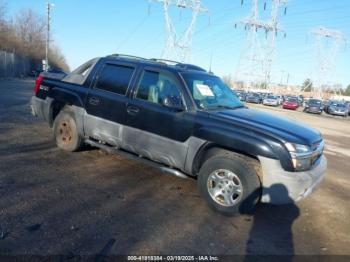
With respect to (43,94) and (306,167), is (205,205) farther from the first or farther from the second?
(43,94)

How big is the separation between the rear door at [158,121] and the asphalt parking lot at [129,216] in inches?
22.3

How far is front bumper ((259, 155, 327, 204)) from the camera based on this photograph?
4.33 metres

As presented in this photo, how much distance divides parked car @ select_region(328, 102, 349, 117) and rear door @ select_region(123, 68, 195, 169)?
37.2 m

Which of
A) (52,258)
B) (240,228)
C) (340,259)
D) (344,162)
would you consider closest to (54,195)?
(52,258)

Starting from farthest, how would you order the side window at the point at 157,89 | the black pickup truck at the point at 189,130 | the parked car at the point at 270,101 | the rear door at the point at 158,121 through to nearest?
the parked car at the point at 270,101 → the side window at the point at 157,89 → the rear door at the point at 158,121 → the black pickup truck at the point at 189,130

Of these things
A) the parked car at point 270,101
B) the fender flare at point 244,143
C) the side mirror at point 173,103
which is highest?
the side mirror at point 173,103

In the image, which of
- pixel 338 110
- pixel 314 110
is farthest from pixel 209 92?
pixel 338 110

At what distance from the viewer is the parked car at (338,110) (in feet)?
125

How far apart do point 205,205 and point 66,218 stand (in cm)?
191

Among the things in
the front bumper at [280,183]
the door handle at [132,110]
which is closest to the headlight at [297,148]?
the front bumper at [280,183]

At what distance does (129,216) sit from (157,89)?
2.07 metres

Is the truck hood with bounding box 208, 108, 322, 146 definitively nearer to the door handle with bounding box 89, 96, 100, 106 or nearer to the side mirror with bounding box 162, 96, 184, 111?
the side mirror with bounding box 162, 96, 184, 111

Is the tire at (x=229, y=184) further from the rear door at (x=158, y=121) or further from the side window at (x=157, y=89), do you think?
the side window at (x=157, y=89)

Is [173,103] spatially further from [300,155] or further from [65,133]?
[65,133]
